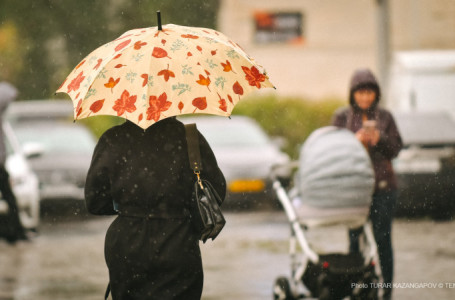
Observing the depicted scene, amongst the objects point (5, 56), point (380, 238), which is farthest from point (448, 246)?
point (5, 56)

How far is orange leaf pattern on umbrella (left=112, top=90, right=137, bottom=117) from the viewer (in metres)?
4.76

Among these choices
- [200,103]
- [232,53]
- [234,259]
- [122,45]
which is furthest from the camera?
[234,259]

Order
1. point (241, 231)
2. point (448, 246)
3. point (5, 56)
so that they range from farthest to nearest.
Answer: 1. point (5, 56)
2. point (241, 231)
3. point (448, 246)

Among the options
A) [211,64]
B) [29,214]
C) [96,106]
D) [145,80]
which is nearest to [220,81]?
[211,64]

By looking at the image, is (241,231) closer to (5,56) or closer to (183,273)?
(183,273)

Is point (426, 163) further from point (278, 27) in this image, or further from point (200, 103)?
point (278, 27)

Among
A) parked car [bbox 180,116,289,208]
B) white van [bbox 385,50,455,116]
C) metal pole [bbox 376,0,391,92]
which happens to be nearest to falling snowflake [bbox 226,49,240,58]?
parked car [bbox 180,116,289,208]

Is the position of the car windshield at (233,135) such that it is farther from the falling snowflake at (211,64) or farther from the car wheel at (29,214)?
the falling snowflake at (211,64)

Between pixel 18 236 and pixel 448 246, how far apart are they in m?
5.33

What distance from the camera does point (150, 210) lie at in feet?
15.4

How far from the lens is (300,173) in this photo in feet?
23.8

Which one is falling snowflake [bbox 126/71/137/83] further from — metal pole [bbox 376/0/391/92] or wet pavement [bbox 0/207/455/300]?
metal pole [bbox 376/0/391/92]

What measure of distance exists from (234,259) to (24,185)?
3.82 meters

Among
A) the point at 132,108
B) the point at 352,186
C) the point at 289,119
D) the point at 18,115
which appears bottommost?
the point at 289,119
